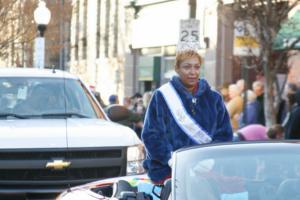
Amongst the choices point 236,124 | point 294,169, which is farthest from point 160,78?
point 294,169

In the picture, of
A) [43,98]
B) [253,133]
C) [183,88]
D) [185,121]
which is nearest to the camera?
[185,121]

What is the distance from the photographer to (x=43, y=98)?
955 cm

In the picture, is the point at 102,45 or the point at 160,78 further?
the point at 102,45

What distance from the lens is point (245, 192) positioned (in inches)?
200

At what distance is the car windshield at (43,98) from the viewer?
9294 millimetres

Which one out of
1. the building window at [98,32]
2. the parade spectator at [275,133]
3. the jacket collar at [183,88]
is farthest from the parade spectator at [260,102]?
the building window at [98,32]

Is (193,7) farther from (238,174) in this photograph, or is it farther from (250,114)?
(238,174)

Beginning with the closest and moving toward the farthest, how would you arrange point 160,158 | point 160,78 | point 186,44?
point 160,158, point 186,44, point 160,78

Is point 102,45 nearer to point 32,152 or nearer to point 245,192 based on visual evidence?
point 32,152

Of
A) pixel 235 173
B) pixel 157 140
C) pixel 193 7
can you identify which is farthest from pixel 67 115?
pixel 193 7

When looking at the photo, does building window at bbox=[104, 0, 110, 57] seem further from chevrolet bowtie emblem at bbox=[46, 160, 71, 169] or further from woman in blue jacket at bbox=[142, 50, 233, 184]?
woman in blue jacket at bbox=[142, 50, 233, 184]

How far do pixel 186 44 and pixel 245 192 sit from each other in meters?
2.11

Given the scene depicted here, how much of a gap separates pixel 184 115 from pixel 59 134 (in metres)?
2.00

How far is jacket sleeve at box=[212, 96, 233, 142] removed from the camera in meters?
6.89
